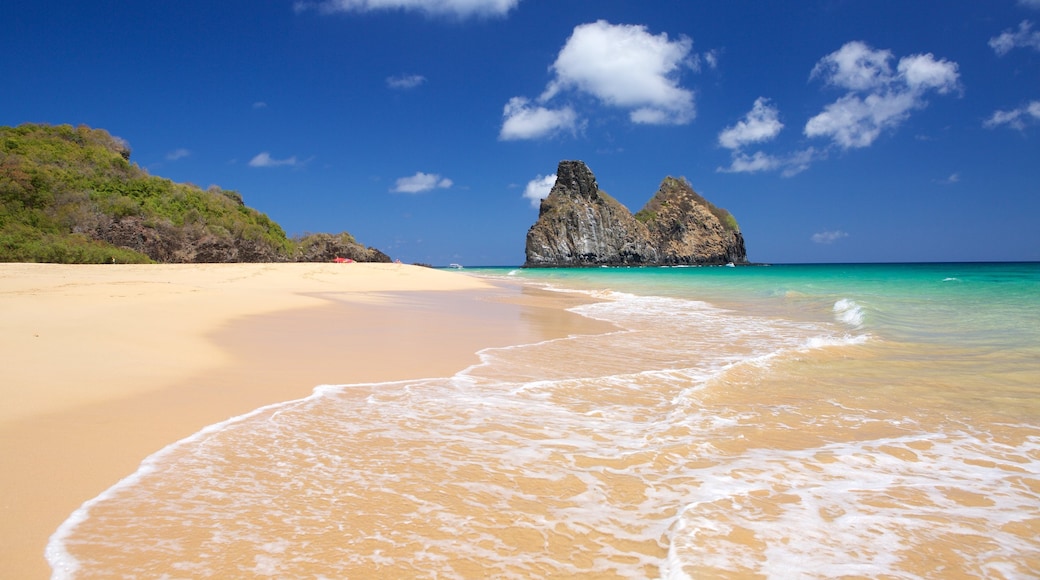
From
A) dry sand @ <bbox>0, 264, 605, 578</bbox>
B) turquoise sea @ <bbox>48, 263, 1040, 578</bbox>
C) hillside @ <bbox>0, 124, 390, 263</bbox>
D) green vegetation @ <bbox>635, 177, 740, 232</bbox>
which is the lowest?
turquoise sea @ <bbox>48, 263, 1040, 578</bbox>

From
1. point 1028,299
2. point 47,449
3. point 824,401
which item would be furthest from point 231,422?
point 1028,299

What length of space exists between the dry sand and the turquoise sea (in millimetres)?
266

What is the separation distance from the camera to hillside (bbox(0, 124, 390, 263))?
21.1 m

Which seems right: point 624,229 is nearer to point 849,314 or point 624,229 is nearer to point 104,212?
point 104,212

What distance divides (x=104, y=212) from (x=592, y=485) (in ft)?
99.9

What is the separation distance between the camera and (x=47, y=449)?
2.96 m

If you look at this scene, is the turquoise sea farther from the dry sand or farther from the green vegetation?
the green vegetation

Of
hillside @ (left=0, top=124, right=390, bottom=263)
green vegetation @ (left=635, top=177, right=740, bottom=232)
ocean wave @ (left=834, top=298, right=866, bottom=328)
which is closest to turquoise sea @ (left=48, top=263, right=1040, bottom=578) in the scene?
ocean wave @ (left=834, top=298, right=866, bottom=328)

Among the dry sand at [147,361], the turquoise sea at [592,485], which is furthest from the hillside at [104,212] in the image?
the turquoise sea at [592,485]

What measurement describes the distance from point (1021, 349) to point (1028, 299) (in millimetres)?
13628

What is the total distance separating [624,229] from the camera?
396ft

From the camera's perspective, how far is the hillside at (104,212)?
832 inches

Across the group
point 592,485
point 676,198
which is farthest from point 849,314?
point 676,198

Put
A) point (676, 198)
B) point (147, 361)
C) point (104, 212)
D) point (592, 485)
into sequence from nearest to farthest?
point (592, 485), point (147, 361), point (104, 212), point (676, 198)
